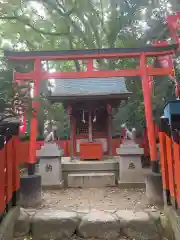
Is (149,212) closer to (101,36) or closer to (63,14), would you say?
(63,14)

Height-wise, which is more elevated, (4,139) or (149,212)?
(4,139)

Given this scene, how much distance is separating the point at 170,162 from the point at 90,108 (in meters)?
8.15

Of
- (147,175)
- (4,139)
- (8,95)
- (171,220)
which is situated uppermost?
(8,95)

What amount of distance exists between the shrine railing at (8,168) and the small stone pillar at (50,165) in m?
3.66

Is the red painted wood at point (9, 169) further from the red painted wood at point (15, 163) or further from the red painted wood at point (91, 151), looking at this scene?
the red painted wood at point (91, 151)

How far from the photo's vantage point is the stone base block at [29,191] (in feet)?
18.3

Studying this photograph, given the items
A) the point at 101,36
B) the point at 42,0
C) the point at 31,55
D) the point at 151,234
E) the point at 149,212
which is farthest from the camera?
the point at 101,36

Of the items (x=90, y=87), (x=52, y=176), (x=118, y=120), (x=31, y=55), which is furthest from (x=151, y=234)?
(x=118, y=120)

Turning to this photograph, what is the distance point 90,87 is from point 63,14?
7.58 meters

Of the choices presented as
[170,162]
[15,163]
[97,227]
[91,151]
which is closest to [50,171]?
[91,151]

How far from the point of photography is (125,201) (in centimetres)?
624

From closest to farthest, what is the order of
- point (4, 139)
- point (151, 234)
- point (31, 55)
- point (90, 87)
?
1. point (4, 139)
2. point (151, 234)
3. point (31, 55)
4. point (90, 87)

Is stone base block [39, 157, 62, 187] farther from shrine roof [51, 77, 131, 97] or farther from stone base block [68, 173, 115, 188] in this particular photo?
shrine roof [51, 77, 131, 97]

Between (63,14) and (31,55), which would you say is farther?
(63,14)
